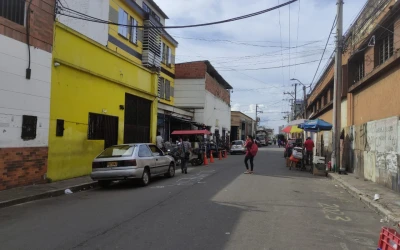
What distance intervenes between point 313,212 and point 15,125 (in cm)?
861

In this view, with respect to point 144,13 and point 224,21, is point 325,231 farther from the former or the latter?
point 144,13

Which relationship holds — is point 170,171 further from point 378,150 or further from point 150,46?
point 150,46

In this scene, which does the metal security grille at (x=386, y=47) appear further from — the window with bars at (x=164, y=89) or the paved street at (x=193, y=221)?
the window with bars at (x=164, y=89)

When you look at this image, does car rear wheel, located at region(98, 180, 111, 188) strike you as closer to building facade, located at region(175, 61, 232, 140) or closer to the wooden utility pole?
the wooden utility pole

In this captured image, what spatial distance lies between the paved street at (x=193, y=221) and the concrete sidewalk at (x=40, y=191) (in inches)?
11.9

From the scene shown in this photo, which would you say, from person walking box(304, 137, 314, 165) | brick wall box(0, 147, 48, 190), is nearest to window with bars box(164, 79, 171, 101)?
person walking box(304, 137, 314, 165)

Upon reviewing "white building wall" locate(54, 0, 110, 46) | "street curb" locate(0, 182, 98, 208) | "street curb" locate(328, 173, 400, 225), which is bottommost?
"street curb" locate(0, 182, 98, 208)

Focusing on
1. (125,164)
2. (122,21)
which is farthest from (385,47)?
(122,21)

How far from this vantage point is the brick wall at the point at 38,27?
11.1 m

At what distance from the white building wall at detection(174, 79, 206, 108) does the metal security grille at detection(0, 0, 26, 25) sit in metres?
27.3

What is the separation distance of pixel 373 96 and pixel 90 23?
13402 mm

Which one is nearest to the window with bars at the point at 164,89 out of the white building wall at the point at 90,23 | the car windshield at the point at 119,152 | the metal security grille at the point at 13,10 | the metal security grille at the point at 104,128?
the white building wall at the point at 90,23

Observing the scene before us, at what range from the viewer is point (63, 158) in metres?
13.7

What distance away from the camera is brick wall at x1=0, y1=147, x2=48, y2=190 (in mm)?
10766
